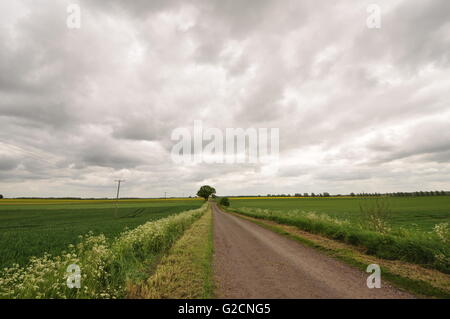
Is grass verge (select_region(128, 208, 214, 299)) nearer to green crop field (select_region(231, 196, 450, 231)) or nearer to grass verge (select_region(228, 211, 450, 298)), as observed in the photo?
grass verge (select_region(228, 211, 450, 298))

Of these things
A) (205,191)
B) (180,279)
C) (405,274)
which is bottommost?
(205,191)

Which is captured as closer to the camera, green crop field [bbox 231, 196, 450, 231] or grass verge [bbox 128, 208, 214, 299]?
grass verge [bbox 128, 208, 214, 299]

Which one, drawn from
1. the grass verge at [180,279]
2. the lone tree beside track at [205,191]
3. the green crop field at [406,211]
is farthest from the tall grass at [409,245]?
the lone tree beside track at [205,191]

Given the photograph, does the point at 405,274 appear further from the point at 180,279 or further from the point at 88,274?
the point at 88,274

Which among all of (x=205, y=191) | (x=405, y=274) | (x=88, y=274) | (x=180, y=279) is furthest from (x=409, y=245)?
(x=205, y=191)

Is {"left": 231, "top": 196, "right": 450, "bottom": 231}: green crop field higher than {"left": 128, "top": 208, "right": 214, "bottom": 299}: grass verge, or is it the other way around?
{"left": 128, "top": 208, "right": 214, "bottom": 299}: grass verge

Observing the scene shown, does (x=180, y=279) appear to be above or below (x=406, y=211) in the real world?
above

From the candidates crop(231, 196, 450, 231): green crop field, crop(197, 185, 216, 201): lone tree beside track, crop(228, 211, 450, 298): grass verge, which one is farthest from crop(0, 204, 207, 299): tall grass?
crop(197, 185, 216, 201): lone tree beside track

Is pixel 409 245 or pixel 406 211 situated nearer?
pixel 409 245

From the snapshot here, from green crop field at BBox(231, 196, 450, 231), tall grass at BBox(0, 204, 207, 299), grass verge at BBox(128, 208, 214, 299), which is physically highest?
tall grass at BBox(0, 204, 207, 299)

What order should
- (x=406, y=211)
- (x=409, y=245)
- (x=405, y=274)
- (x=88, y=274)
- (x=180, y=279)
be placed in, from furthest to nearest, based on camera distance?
(x=406, y=211) → (x=409, y=245) → (x=405, y=274) → (x=180, y=279) → (x=88, y=274)
